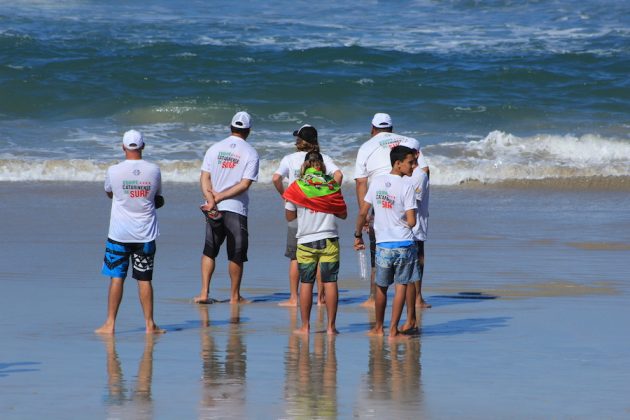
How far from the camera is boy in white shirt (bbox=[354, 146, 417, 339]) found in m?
7.61

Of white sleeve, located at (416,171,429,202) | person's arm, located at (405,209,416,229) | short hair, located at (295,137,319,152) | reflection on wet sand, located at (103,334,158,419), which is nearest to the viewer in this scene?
reflection on wet sand, located at (103,334,158,419)

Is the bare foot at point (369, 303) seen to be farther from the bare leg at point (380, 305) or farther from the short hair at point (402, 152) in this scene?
the short hair at point (402, 152)

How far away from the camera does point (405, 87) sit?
24.8 metres

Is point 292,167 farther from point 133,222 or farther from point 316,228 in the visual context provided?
point 133,222

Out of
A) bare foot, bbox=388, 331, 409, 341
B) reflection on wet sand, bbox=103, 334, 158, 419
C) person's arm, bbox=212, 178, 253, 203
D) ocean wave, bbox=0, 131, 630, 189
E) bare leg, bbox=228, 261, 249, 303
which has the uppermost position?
ocean wave, bbox=0, 131, 630, 189

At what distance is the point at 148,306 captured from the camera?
7727 mm

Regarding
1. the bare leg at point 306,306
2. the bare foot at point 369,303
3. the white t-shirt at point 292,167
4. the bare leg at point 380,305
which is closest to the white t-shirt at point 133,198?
the bare leg at point 306,306

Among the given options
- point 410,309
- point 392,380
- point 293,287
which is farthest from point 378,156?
point 392,380

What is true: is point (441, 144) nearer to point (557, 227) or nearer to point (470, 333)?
point (557, 227)

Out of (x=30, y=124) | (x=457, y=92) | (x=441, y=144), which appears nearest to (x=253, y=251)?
(x=441, y=144)

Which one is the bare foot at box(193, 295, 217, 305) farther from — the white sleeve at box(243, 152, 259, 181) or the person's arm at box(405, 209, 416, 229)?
the person's arm at box(405, 209, 416, 229)

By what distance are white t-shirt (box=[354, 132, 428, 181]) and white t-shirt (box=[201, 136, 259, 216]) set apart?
803mm

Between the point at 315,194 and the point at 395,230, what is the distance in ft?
1.90

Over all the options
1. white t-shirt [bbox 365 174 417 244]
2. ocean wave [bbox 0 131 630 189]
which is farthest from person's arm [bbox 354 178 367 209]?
ocean wave [bbox 0 131 630 189]
